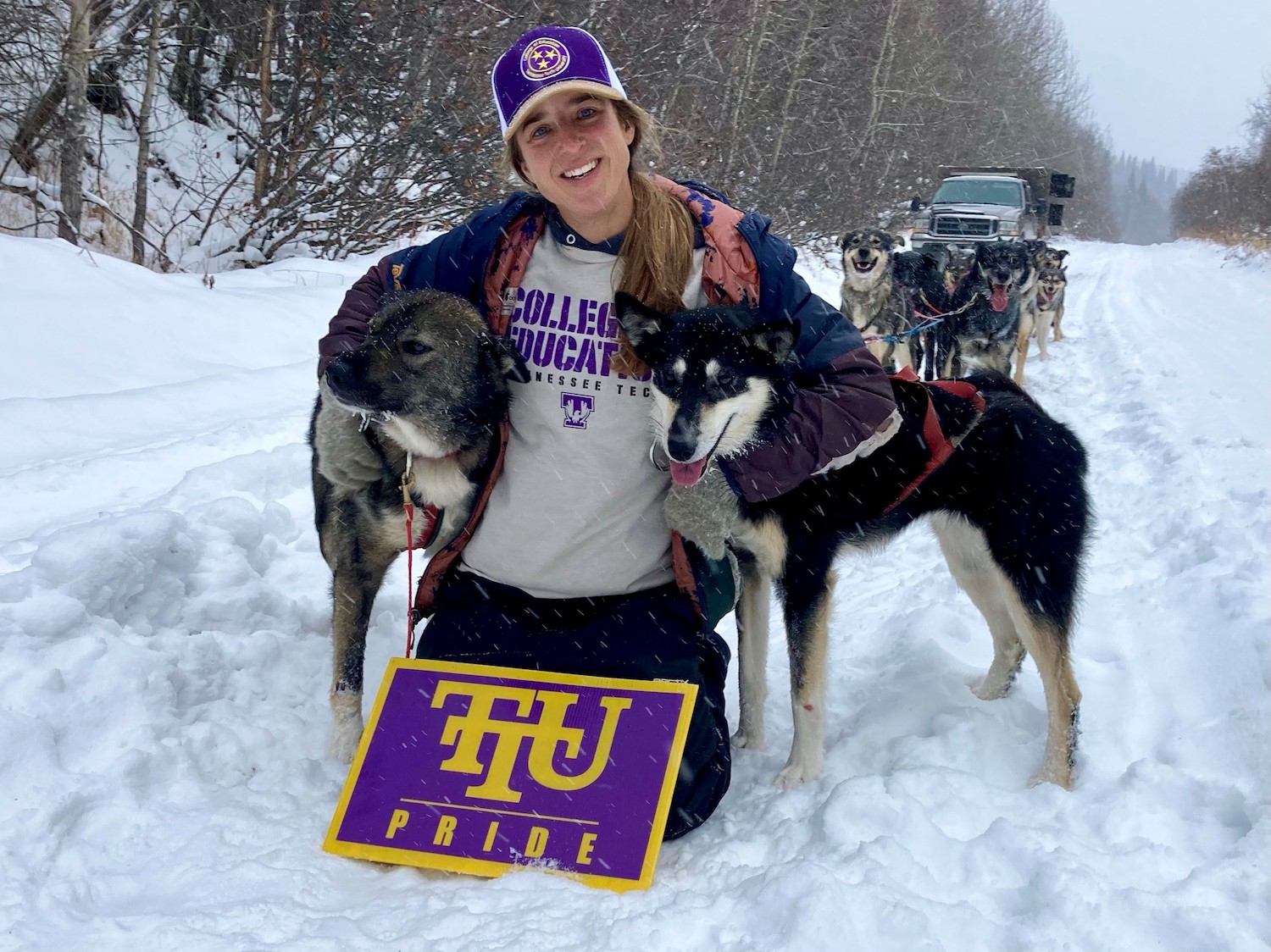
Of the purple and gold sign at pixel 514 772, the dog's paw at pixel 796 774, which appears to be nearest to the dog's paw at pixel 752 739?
the dog's paw at pixel 796 774

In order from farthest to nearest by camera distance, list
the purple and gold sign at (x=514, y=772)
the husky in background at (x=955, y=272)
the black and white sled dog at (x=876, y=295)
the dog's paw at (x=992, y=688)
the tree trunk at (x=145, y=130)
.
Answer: the black and white sled dog at (x=876, y=295), the husky in background at (x=955, y=272), the tree trunk at (x=145, y=130), the dog's paw at (x=992, y=688), the purple and gold sign at (x=514, y=772)

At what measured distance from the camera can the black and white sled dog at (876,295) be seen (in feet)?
28.0

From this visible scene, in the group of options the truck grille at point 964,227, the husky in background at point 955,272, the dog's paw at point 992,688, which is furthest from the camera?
the truck grille at point 964,227

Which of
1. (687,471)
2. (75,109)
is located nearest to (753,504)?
(687,471)

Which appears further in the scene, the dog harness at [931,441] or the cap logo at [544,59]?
the dog harness at [931,441]

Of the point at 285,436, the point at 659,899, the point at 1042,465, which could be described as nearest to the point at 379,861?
the point at 659,899

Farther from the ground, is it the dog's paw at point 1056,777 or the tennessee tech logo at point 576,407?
the tennessee tech logo at point 576,407

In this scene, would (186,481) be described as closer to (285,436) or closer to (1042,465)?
Answer: (285,436)

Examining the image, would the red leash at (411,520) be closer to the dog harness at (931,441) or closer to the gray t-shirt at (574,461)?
the gray t-shirt at (574,461)

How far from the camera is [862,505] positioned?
9.24 feet

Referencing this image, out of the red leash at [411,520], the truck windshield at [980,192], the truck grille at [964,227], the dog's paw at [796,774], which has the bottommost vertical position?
the dog's paw at [796,774]

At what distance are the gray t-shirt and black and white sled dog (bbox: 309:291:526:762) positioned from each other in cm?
11

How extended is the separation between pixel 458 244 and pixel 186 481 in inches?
79.6

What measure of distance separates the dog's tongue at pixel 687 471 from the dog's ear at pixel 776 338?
1.17ft
